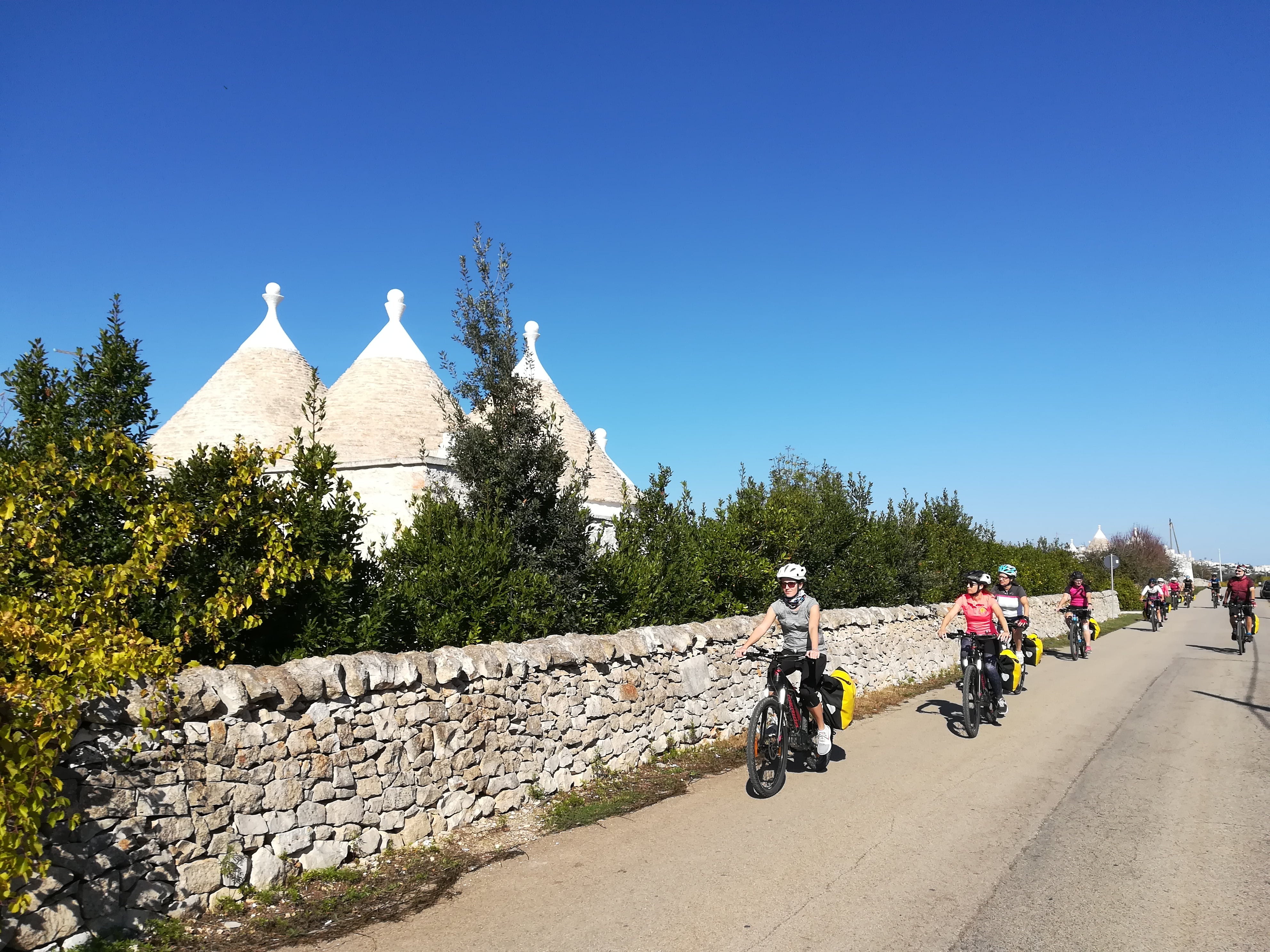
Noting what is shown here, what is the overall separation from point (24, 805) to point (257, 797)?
58.6 inches

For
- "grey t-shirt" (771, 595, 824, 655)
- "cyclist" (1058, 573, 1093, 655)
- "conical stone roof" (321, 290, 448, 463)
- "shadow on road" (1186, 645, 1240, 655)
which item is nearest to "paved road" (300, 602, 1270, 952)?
"grey t-shirt" (771, 595, 824, 655)

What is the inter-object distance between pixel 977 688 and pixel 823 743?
10.4ft

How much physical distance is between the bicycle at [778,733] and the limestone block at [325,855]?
322 cm

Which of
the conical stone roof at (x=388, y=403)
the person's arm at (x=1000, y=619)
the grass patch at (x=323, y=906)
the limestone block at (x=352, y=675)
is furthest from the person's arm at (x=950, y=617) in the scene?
the conical stone roof at (x=388, y=403)

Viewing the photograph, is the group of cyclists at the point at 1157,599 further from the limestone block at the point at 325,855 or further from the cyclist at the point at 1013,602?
the limestone block at the point at 325,855

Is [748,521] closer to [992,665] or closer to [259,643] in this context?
[992,665]

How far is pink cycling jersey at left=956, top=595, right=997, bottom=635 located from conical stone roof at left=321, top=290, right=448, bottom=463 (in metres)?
15.6

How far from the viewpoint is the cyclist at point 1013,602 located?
12.3 metres

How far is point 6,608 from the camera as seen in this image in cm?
368

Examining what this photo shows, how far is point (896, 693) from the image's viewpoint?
1355cm

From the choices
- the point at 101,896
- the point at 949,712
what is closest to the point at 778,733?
the point at 101,896

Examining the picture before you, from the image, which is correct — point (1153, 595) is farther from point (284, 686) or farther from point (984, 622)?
point (284, 686)

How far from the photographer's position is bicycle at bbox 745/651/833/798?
696 centimetres

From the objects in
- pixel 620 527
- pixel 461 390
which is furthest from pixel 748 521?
pixel 461 390
